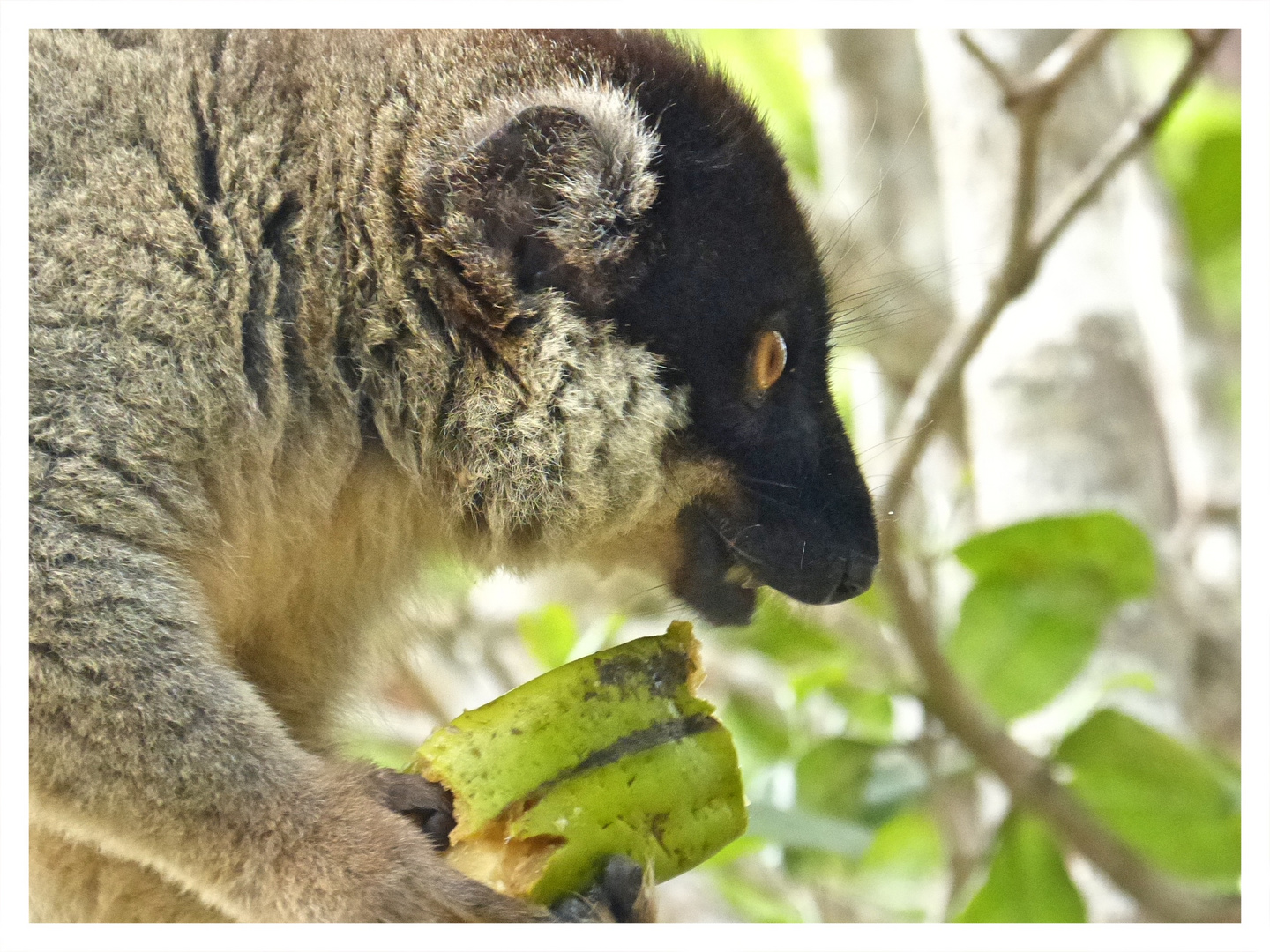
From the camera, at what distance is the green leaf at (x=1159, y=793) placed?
3088 mm

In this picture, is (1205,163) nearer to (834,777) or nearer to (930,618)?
(930,618)

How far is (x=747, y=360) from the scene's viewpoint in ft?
9.20

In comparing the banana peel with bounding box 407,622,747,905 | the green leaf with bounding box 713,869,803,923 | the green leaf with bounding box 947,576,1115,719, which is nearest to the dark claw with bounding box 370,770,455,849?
the banana peel with bounding box 407,622,747,905

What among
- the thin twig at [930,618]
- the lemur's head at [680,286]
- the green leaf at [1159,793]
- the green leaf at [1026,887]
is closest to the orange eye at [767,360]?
the lemur's head at [680,286]

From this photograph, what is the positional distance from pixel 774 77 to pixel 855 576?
1.62 meters

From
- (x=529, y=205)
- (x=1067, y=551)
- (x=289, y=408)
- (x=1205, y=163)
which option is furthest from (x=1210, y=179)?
(x=289, y=408)

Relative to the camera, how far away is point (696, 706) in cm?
255

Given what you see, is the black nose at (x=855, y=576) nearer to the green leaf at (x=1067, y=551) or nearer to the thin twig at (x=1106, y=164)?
the green leaf at (x=1067, y=551)

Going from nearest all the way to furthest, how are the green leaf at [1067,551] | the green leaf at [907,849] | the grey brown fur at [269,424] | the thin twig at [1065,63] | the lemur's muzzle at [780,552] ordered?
1. the grey brown fur at [269,424]
2. the lemur's muzzle at [780,552]
3. the thin twig at [1065,63]
4. the green leaf at [1067,551]
5. the green leaf at [907,849]

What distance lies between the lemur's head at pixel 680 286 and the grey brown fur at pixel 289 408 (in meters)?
0.01

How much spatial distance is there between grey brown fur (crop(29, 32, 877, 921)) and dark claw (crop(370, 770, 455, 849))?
Result: 54 mm

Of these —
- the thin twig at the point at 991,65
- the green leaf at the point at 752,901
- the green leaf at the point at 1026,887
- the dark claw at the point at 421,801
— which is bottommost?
the green leaf at the point at 752,901

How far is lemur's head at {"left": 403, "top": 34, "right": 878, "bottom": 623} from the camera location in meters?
2.66
